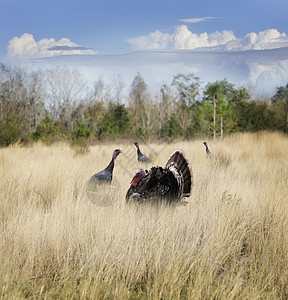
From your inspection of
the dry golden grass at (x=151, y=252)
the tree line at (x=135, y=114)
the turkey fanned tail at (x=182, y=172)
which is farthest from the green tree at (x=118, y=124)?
the turkey fanned tail at (x=182, y=172)

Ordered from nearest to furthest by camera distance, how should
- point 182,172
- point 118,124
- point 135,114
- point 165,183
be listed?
point 165,183 → point 182,172 → point 118,124 → point 135,114

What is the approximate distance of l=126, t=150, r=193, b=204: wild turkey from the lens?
3958 mm

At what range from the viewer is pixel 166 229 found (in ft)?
11.0

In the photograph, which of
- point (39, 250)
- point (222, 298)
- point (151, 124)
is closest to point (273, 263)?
point (222, 298)

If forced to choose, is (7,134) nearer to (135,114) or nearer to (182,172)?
(182,172)

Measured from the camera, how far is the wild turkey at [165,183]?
396 cm

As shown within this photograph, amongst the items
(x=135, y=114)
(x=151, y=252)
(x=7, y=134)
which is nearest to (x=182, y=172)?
(x=151, y=252)

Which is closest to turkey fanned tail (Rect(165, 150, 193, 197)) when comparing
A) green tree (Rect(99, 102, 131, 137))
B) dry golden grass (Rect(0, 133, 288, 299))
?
dry golden grass (Rect(0, 133, 288, 299))

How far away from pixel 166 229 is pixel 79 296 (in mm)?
1179

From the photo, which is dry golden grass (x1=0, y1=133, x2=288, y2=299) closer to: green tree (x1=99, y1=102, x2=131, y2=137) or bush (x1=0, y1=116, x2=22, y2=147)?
bush (x1=0, y1=116, x2=22, y2=147)

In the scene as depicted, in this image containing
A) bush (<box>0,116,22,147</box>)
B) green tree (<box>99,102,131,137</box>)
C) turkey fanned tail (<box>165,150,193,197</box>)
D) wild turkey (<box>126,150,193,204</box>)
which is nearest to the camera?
wild turkey (<box>126,150,193,204</box>)

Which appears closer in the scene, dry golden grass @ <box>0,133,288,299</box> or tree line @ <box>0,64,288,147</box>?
dry golden grass @ <box>0,133,288,299</box>

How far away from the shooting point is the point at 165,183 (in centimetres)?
404

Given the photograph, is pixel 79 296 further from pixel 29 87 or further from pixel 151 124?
pixel 29 87
